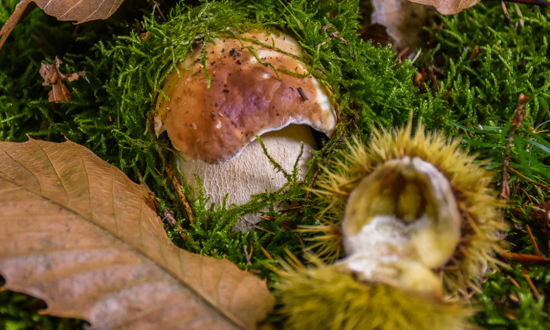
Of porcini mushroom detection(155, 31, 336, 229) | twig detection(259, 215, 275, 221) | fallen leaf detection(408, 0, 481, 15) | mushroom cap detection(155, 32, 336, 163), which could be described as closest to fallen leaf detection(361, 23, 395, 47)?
fallen leaf detection(408, 0, 481, 15)

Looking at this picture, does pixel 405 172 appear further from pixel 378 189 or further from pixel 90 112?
pixel 90 112

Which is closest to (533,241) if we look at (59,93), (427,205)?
(427,205)

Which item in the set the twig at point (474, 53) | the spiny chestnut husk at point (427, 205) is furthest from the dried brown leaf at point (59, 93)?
the twig at point (474, 53)

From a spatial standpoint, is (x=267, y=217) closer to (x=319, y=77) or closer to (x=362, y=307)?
(x=319, y=77)

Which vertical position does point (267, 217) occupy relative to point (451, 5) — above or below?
below

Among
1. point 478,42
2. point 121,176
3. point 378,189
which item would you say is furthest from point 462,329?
point 478,42

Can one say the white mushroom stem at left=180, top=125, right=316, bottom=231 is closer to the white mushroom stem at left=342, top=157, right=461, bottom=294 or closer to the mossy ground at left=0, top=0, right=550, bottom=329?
the mossy ground at left=0, top=0, right=550, bottom=329
